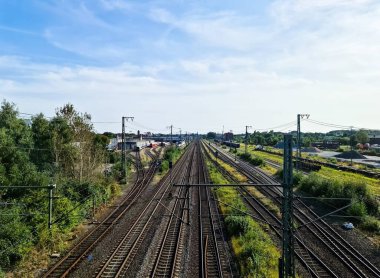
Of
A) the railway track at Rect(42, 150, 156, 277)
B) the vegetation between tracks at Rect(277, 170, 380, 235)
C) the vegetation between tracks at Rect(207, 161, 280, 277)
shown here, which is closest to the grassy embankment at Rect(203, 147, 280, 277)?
the vegetation between tracks at Rect(207, 161, 280, 277)

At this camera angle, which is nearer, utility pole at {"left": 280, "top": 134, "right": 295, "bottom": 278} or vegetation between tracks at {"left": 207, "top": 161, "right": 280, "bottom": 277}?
utility pole at {"left": 280, "top": 134, "right": 295, "bottom": 278}

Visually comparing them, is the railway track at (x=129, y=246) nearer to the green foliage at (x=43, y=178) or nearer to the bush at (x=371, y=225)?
the green foliage at (x=43, y=178)

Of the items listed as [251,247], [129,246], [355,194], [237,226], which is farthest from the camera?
[355,194]

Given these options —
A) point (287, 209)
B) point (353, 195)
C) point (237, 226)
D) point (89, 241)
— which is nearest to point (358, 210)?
point (353, 195)

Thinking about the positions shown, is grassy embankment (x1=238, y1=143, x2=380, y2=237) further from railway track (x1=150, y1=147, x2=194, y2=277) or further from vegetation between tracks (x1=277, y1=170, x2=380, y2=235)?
railway track (x1=150, y1=147, x2=194, y2=277)

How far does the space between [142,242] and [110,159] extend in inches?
1829

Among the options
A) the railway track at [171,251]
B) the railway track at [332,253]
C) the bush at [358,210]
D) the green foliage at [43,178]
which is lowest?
the railway track at [332,253]

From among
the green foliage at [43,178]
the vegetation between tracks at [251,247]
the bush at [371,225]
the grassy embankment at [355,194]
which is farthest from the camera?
the grassy embankment at [355,194]

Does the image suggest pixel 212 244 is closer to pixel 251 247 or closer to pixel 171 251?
pixel 171 251

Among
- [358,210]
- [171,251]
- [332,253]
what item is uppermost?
[358,210]

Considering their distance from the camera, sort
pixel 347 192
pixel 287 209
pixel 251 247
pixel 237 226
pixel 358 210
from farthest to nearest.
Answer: pixel 347 192
pixel 358 210
pixel 237 226
pixel 251 247
pixel 287 209

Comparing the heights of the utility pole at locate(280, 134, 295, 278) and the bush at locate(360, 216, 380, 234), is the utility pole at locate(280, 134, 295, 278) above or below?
above

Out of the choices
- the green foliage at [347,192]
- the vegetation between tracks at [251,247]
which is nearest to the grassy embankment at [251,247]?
the vegetation between tracks at [251,247]

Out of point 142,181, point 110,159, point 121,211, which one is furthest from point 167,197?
point 110,159
